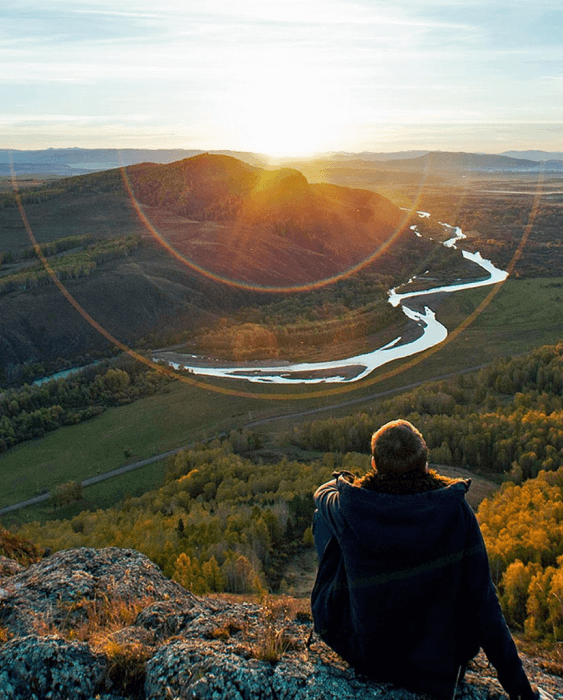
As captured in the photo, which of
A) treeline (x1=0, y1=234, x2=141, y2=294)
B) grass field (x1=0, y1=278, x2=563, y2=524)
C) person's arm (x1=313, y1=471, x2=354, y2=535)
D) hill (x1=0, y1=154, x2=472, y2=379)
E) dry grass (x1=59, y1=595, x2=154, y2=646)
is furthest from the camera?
treeline (x1=0, y1=234, x2=141, y2=294)

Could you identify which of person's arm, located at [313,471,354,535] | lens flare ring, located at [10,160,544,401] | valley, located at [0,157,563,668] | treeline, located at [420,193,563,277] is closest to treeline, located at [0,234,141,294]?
valley, located at [0,157,563,668]

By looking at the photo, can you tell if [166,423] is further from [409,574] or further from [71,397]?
[409,574]

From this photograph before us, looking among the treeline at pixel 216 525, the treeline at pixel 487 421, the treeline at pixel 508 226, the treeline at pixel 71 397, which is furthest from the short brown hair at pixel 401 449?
the treeline at pixel 508 226

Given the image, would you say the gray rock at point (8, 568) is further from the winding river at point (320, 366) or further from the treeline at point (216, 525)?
the winding river at point (320, 366)

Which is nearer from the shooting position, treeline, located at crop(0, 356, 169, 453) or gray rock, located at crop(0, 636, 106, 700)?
gray rock, located at crop(0, 636, 106, 700)

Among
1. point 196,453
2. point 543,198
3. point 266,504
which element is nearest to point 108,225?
point 196,453

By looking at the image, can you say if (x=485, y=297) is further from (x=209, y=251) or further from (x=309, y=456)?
(x=309, y=456)

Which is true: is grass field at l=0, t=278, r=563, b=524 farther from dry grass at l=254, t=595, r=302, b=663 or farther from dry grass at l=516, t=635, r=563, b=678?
dry grass at l=516, t=635, r=563, b=678

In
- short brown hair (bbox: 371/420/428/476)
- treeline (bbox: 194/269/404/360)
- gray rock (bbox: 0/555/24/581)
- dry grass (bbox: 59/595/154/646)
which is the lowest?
treeline (bbox: 194/269/404/360)
